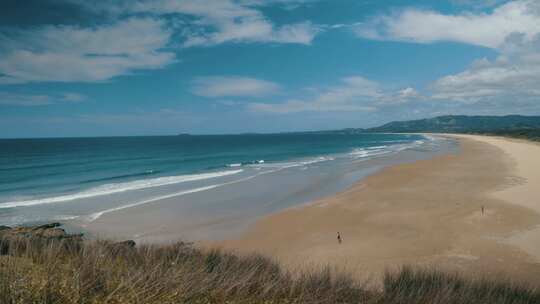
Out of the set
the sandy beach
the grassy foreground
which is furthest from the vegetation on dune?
the sandy beach

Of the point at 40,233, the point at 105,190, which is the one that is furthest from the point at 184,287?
the point at 105,190

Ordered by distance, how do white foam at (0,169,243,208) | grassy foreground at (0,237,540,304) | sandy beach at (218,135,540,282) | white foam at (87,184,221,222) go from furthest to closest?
white foam at (0,169,243,208) → white foam at (87,184,221,222) → sandy beach at (218,135,540,282) → grassy foreground at (0,237,540,304)

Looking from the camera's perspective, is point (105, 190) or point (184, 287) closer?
point (184, 287)

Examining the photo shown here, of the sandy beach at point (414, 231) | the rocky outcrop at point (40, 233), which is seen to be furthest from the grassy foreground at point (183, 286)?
the rocky outcrop at point (40, 233)

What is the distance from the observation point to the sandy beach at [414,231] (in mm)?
9250

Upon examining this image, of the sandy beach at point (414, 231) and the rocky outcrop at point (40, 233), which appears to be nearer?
the rocky outcrop at point (40, 233)

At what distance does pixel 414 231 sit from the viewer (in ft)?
39.7

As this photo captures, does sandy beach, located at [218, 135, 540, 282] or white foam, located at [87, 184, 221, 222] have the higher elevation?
white foam, located at [87, 184, 221, 222]

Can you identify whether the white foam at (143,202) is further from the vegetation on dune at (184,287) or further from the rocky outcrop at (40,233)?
Answer: the vegetation on dune at (184,287)

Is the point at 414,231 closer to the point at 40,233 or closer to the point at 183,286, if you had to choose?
the point at 183,286

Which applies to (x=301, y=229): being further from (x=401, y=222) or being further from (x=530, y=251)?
(x=530, y=251)

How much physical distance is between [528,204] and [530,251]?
692cm

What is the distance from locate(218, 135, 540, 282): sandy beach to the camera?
9250 mm

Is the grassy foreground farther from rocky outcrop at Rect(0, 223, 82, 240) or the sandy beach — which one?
rocky outcrop at Rect(0, 223, 82, 240)
